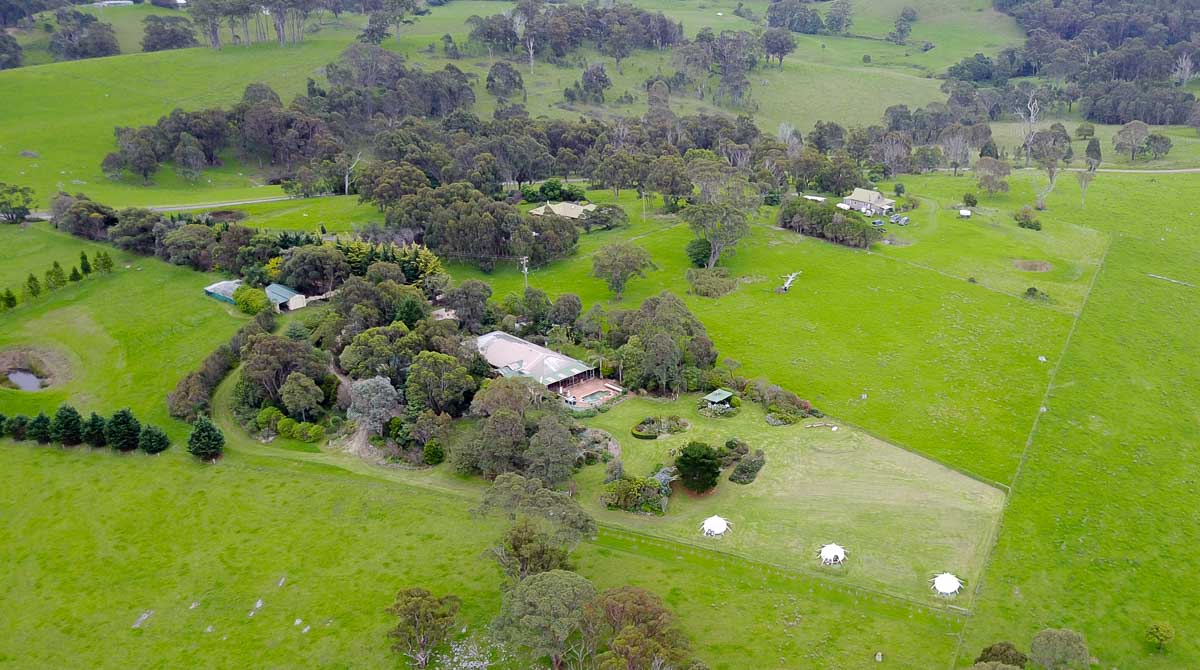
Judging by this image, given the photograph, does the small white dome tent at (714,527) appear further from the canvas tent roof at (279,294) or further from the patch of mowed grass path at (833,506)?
the canvas tent roof at (279,294)

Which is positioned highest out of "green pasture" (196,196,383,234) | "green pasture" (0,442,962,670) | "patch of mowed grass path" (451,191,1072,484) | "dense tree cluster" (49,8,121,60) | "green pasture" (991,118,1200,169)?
"dense tree cluster" (49,8,121,60)

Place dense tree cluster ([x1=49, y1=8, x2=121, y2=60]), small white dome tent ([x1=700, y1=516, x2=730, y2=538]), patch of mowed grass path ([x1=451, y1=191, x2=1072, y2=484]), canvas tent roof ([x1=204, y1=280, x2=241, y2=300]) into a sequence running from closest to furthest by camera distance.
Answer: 1. small white dome tent ([x1=700, y1=516, x2=730, y2=538])
2. patch of mowed grass path ([x1=451, y1=191, x2=1072, y2=484])
3. canvas tent roof ([x1=204, y1=280, x2=241, y2=300])
4. dense tree cluster ([x1=49, y1=8, x2=121, y2=60])

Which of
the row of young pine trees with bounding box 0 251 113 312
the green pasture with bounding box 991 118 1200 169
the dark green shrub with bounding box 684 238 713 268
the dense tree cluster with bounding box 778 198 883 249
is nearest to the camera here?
the row of young pine trees with bounding box 0 251 113 312

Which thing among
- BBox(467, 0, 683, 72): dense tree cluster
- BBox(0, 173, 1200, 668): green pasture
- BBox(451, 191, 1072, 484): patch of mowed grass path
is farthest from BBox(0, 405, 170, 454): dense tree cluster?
BBox(467, 0, 683, 72): dense tree cluster

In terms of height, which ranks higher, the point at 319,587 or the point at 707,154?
the point at 707,154

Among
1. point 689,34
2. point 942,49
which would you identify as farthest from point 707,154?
point 942,49

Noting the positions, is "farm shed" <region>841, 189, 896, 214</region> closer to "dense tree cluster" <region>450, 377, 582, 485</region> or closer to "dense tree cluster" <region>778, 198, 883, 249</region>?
"dense tree cluster" <region>778, 198, 883, 249</region>

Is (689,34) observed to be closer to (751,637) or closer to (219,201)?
(219,201)
